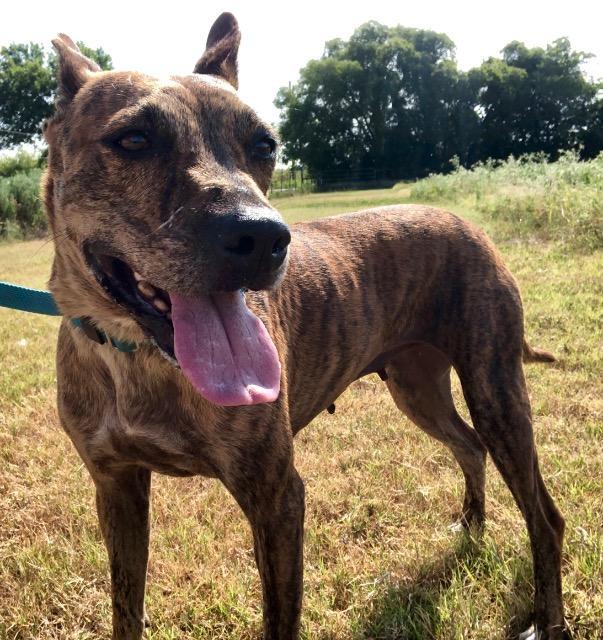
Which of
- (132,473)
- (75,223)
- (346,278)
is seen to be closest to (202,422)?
(132,473)

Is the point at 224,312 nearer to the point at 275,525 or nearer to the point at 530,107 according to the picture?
the point at 275,525

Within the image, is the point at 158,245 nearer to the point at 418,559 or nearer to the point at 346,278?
the point at 346,278

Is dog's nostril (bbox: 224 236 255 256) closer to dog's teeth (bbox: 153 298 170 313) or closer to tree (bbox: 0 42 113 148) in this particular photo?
dog's teeth (bbox: 153 298 170 313)

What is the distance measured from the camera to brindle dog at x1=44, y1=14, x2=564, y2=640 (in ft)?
5.77

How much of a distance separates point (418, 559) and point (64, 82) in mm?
2596

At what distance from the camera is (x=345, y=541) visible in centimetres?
312

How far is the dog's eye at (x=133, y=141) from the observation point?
6.28 ft

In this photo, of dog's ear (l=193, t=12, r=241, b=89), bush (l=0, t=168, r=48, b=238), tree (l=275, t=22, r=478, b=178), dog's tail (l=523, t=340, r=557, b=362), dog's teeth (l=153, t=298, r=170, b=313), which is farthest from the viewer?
tree (l=275, t=22, r=478, b=178)

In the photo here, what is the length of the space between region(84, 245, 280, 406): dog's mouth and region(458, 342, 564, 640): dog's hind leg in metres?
1.23

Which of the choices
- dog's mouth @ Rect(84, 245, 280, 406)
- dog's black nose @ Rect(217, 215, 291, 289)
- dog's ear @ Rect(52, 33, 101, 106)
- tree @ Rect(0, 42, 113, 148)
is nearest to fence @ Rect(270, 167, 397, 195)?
tree @ Rect(0, 42, 113, 148)

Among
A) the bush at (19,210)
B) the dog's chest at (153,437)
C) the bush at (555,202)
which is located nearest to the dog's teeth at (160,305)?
the dog's chest at (153,437)

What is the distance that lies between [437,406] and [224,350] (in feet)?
6.30

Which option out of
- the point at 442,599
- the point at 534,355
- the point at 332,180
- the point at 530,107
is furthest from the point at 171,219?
the point at 530,107

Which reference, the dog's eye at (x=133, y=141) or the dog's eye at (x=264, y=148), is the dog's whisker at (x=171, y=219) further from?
the dog's eye at (x=264, y=148)
